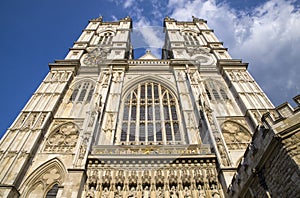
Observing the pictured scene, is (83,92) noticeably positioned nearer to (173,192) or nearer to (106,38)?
(173,192)

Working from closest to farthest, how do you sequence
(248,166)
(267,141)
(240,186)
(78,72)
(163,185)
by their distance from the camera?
1. (267,141)
2. (248,166)
3. (240,186)
4. (163,185)
5. (78,72)

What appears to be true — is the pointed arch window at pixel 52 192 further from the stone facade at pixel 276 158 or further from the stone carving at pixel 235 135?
the stone carving at pixel 235 135

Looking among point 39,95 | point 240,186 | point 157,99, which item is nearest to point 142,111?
point 157,99

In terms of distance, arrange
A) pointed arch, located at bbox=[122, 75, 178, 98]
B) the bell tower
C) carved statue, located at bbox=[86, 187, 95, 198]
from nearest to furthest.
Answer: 1. carved statue, located at bbox=[86, 187, 95, 198]
2. the bell tower
3. pointed arch, located at bbox=[122, 75, 178, 98]

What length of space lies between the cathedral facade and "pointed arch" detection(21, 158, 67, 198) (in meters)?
0.05

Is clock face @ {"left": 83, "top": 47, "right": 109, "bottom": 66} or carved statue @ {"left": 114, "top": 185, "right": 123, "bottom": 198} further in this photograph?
clock face @ {"left": 83, "top": 47, "right": 109, "bottom": 66}

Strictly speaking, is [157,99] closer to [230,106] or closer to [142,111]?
[142,111]

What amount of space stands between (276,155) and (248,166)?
1.29 metres

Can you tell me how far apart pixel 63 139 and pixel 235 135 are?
1034 centimetres

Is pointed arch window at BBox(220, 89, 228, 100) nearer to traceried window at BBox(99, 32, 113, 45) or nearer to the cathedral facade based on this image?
the cathedral facade

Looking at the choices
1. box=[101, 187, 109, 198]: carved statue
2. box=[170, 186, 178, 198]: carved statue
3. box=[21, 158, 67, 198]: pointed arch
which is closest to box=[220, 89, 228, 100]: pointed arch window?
A: box=[170, 186, 178, 198]: carved statue

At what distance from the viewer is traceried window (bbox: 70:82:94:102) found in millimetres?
15828

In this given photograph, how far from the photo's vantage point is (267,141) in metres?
5.65

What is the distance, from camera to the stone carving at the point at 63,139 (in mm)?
11767
